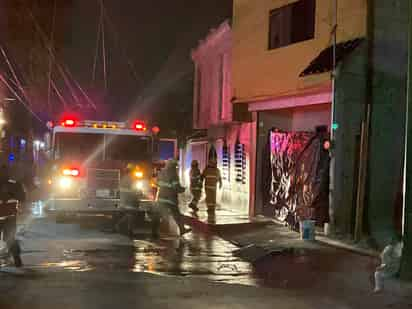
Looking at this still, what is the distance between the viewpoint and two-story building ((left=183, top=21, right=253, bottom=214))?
1758 cm

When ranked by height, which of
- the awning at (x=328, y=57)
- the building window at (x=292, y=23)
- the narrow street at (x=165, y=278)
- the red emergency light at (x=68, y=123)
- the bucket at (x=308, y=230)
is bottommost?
the narrow street at (x=165, y=278)

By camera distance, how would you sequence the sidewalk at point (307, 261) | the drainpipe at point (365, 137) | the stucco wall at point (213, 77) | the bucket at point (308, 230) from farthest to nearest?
1. the stucco wall at point (213, 77)
2. the bucket at point (308, 230)
3. the drainpipe at point (365, 137)
4. the sidewalk at point (307, 261)

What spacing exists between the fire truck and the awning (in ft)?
13.7

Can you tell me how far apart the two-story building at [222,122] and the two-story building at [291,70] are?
0.87 m

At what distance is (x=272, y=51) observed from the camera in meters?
14.6

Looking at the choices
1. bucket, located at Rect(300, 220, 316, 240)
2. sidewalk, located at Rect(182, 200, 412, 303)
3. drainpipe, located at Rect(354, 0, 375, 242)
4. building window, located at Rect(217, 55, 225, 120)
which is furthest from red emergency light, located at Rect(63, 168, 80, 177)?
building window, located at Rect(217, 55, 225, 120)

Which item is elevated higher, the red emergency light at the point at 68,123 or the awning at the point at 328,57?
the awning at the point at 328,57

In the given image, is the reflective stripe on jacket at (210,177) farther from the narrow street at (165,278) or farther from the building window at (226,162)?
the narrow street at (165,278)

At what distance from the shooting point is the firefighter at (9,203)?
27.9 ft

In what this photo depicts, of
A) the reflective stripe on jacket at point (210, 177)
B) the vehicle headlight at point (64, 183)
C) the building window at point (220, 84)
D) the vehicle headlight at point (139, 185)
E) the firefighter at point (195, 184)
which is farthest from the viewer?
the building window at point (220, 84)

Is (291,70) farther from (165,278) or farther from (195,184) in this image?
(165,278)

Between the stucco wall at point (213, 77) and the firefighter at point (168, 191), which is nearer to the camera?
the firefighter at point (168, 191)

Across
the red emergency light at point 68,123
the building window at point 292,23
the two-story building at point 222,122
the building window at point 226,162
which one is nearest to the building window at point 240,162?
the two-story building at point 222,122

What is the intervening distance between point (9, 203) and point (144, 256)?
2.65 meters
